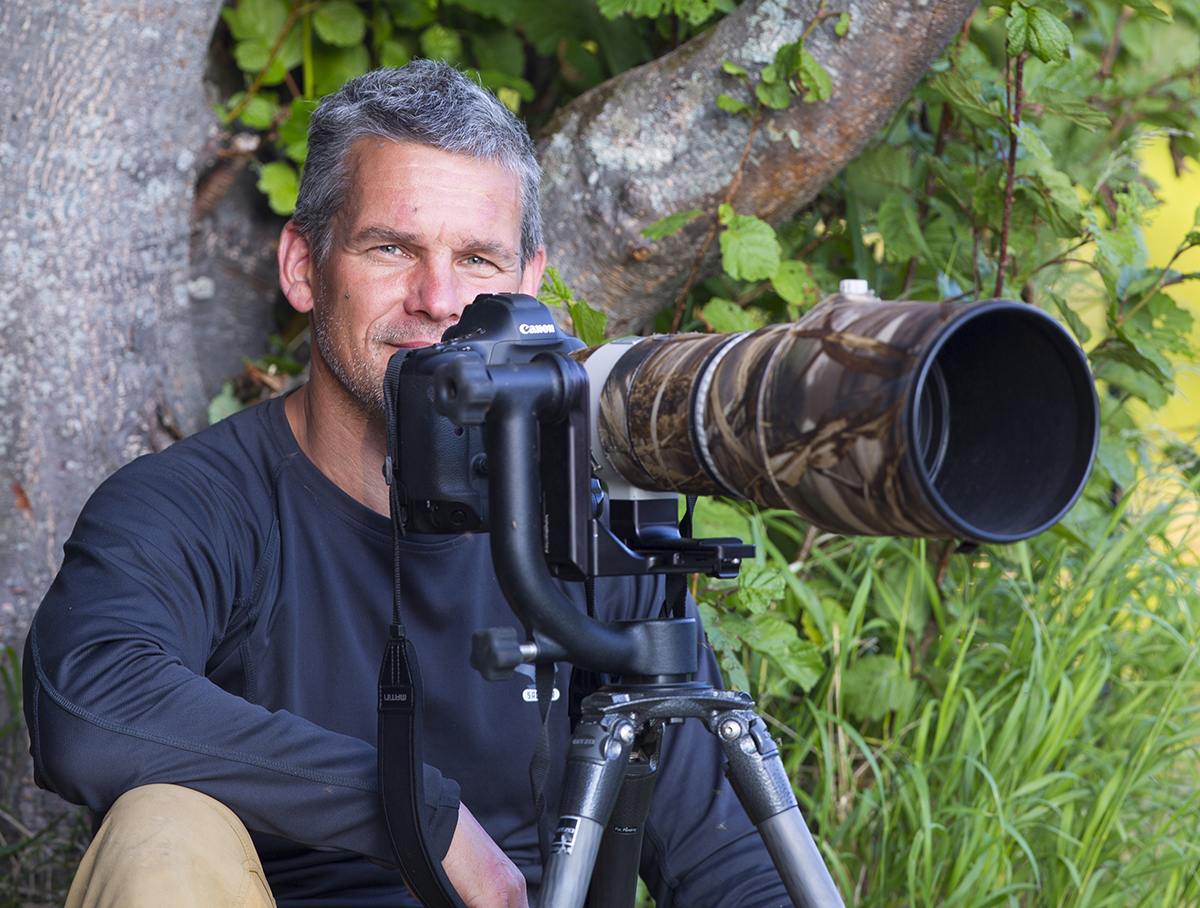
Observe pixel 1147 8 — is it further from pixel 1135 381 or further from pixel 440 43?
pixel 440 43

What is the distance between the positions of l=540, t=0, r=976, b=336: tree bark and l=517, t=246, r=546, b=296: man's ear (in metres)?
0.37

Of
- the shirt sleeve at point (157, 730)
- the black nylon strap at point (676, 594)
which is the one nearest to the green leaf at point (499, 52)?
the shirt sleeve at point (157, 730)

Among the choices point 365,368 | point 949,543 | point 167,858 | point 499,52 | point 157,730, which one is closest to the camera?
point 167,858

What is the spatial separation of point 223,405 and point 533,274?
963 mm

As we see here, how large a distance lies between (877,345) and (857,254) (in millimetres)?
1801

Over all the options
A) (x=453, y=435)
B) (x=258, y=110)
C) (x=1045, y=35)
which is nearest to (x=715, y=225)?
(x=1045, y=35)

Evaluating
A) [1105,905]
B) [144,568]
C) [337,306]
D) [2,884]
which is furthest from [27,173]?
[1105,905]

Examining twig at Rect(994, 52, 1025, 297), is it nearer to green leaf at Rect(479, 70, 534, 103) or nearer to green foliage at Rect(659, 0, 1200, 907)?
green foliage at Rect(659, 0, 1200, 907)

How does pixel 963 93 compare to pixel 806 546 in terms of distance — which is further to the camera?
pixel 806 546

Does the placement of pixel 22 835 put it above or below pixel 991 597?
below

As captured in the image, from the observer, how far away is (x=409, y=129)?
169cm

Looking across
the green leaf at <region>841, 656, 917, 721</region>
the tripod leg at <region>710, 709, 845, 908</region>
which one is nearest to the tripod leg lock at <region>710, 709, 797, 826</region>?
the tripod leg at <region>710, 709, 845, 908</region>

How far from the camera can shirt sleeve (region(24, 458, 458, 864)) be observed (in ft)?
4.01

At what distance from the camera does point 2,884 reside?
6.96 feet
